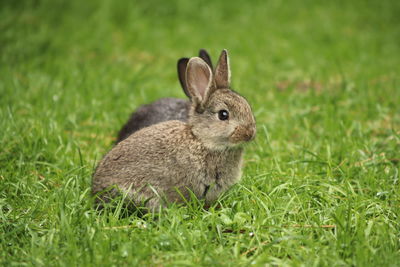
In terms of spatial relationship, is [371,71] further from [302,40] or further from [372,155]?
[372,155]

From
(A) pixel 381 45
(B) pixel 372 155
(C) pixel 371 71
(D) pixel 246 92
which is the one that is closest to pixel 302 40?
(A) pixel 381 45

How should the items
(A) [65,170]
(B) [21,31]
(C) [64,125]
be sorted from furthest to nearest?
(B) [21,31]
(C) [64,125]
(A) [65,170]

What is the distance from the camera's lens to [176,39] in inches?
411

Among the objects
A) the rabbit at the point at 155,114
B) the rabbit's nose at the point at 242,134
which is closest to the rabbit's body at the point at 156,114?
the rabbit at the point at 155,114

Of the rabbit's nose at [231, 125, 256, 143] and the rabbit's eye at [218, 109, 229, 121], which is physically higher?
the rabbit's eye at [218, 109, 229, 121]

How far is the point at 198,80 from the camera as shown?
4691mm

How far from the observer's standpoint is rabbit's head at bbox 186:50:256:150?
173 inches

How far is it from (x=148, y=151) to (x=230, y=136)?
0.80 m

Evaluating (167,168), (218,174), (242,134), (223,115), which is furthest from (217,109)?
(167,168)

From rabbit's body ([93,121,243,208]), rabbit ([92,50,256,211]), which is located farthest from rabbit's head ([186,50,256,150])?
rabbit's body ([93,121,243,208])

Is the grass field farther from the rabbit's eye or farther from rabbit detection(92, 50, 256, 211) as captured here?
the rabbit's eye

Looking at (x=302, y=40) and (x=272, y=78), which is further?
(x=302, y=40)

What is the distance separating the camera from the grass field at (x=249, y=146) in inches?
139

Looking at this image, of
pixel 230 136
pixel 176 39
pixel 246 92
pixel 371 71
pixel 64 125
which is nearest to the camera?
pixel 230 136
